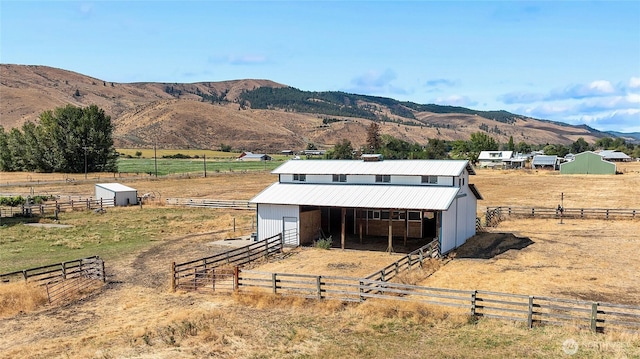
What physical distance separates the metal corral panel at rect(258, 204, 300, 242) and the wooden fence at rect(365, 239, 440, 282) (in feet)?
27.9

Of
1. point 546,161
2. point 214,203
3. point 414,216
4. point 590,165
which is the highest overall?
point 546,161

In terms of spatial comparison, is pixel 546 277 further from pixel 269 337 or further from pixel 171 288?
pixel 171 288

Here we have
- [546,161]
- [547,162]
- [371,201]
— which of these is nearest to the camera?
[371,201]

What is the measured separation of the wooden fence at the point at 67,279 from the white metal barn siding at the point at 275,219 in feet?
36.8

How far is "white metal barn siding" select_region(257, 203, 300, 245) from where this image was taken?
32.9 m

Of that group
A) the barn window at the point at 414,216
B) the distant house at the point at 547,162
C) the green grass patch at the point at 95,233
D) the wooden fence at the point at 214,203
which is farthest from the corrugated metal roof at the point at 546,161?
the barn window at the point at 414,216

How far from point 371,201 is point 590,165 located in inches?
3560

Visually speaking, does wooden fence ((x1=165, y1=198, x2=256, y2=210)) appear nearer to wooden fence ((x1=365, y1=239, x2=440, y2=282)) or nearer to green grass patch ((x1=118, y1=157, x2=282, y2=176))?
wooden fence ((x1=365, y1=239, x2=440, y2=282))

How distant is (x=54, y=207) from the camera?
52719 mm

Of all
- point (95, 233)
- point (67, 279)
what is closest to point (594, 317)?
point (67, 279)

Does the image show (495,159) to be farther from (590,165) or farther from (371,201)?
(371,201)

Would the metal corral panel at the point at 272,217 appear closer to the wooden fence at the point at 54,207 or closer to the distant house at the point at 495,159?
the wooden fence at the point at 54,207

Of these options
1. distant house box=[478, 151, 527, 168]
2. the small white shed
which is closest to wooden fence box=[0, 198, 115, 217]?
the small white shed

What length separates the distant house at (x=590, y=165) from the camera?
103562mm
